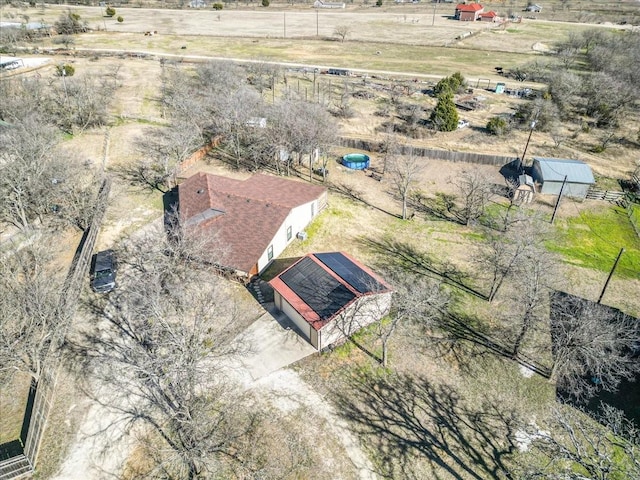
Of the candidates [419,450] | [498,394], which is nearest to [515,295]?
[498,394]

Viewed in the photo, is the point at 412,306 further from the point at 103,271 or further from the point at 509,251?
the point at 103,271

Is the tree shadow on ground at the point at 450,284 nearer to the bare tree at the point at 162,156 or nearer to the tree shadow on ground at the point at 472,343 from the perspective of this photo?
the tree shadow on ground at the point at 472,343

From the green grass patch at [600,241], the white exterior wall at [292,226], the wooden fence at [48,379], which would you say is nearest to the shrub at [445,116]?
the green grass patch at [600,241]

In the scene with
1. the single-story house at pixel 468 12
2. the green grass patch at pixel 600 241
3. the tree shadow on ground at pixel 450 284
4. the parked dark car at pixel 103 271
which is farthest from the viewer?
the single-story house at pixel 468 12

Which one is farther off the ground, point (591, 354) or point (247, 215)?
point (247, 215)

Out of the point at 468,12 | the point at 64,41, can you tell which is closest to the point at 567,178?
the point at 64,41
